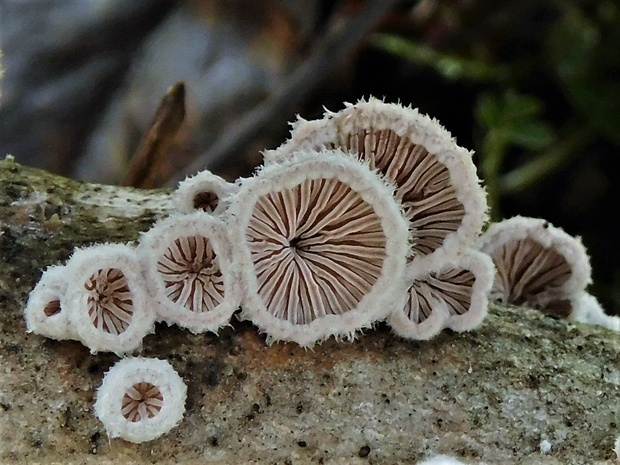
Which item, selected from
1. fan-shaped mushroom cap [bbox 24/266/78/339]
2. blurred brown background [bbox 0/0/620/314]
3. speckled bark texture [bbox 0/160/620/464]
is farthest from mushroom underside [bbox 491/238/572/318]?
blurred brown background [bbox 0/0/620/314]

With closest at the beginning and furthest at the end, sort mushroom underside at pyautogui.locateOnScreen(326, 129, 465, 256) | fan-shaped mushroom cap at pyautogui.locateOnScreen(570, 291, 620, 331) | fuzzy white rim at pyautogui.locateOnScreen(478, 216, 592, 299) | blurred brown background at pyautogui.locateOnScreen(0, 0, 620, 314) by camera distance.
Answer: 1. mushroom underside at pyautogui.locateOnScreen(326, 129, 465, 256)
2. fuzzy white rim at pyautogui.locateOnScreen(478, 216, 592, 299)
3. fan-shaped mushroom cap at pyautogui.locateOnScreen(570, 291, 620, 331)
4. blurred brown background at pyautogui.locateOnScreen(0, 0, 620, 314)

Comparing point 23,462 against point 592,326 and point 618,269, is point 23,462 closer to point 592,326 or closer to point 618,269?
point 592,326

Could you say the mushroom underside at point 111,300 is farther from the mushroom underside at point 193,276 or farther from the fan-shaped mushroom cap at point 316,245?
the fan-shaped mushroom cap at point 316,245

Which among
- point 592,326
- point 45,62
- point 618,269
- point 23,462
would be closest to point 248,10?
point 45,62

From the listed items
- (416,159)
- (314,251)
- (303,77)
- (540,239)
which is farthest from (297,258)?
(303,77)

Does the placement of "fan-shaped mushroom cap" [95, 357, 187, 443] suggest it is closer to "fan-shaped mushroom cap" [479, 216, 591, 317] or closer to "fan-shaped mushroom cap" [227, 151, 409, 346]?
"fan-shaped mushroom cap" [227, 151, 409, 346]

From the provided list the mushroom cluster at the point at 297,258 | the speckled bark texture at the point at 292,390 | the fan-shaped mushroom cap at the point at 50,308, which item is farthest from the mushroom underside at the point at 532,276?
the fan-shaped mushroom cap at the point at 50,308

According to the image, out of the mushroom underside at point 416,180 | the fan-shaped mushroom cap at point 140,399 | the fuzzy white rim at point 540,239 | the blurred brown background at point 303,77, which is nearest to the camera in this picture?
the fan-shaped mushroom cap at point 140,399
